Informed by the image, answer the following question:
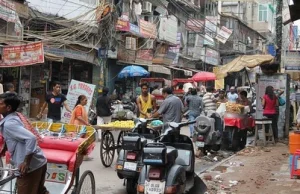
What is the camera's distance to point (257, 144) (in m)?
12.8

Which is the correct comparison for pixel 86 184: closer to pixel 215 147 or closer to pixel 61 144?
pixel 61 144

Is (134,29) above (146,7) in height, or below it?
below

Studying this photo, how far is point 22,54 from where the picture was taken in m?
14.6

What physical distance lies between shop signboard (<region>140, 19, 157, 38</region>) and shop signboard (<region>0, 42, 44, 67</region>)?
13.9 meters

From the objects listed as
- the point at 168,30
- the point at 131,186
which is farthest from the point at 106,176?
the point at 168,30

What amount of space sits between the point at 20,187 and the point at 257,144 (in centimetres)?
928

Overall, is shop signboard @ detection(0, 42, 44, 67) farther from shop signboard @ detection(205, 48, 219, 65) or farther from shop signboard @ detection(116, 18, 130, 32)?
shop signboard @ detection(205, 48, 219, 65)

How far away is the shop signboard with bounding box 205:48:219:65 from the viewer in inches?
1613

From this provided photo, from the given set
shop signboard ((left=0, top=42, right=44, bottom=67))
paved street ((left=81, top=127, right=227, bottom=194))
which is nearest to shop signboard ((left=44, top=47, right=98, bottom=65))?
shop signboard ((left=0, top=42, right=44, bottom=67))

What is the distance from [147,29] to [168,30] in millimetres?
4163

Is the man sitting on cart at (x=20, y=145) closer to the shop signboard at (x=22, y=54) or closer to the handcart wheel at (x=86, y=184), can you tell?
the handcart wheel at (x=86, y=184)

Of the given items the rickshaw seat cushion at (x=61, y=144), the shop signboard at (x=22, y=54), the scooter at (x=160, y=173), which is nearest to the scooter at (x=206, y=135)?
the scooter at (x=160, y=173)

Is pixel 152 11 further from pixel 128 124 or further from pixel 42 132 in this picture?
pixel 42 132

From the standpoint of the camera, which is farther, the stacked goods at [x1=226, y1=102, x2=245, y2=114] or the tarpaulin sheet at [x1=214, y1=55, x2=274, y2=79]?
the tarpaulin sheet at [x1=214, y1=55, x2=274, y2=79]
